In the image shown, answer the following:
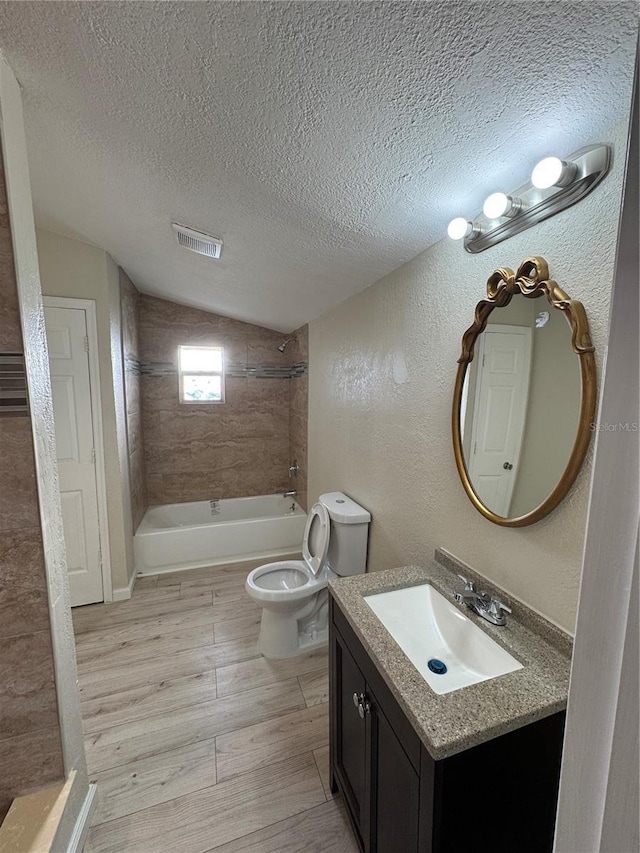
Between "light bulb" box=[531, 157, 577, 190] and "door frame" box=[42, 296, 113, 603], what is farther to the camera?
"door frame" box=[42, 296, 113, 603]

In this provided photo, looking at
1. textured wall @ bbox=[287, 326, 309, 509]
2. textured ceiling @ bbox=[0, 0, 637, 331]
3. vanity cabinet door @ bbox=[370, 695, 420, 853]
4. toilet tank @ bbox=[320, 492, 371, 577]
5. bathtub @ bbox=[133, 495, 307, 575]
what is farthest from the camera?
textured wall @ bbox=[287, 326, 309, 509]

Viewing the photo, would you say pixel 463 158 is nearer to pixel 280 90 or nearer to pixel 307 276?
pixel 280 90

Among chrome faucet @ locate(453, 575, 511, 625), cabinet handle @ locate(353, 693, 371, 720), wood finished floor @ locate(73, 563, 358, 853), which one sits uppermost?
chrome faucet @ locate(453, 575, 511, 625)

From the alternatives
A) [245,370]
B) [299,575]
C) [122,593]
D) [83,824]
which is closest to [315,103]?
[299,575]

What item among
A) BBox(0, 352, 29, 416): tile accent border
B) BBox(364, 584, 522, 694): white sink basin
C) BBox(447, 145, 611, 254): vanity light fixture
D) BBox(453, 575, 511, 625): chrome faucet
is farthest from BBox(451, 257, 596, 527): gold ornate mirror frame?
BBox(0, 352, 29, 416): tile accent border

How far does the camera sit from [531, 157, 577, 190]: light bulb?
875 millimetres

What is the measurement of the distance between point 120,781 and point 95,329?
242 cm

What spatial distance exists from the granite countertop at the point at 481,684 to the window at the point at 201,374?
2.85 m

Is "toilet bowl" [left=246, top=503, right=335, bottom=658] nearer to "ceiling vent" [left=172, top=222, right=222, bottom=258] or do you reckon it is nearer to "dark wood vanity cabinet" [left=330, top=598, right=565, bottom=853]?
"dark wood vanity cabinet" [left=330, top=598, right=565, bottom=853]

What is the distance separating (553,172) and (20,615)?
2.01 m

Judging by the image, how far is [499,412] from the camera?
1227mm

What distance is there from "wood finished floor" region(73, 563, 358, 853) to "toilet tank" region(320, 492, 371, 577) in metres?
0.55

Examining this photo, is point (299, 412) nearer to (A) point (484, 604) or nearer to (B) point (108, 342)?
(B) point (108, 342)

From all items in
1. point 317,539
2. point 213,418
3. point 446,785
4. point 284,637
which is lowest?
point 284,637
